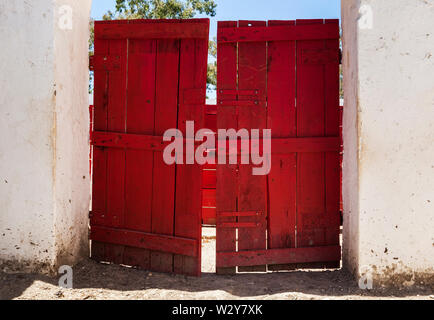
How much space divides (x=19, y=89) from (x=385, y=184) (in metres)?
2.93

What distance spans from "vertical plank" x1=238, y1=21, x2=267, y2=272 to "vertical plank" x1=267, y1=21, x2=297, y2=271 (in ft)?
0.19

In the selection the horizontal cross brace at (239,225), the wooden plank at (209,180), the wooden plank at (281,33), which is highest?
the wooden plank at (281,33)

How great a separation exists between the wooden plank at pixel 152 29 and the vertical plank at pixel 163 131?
0.08 meters

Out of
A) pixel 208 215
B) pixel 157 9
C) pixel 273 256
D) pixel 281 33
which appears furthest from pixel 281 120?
pixel 157 9

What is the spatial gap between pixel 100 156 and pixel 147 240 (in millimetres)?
898

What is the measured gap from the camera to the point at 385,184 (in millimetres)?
2783

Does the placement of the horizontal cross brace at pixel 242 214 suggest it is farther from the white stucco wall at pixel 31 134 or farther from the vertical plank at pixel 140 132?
the white stucco wall at pixel 31 134

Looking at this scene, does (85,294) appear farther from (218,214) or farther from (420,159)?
(420,159)

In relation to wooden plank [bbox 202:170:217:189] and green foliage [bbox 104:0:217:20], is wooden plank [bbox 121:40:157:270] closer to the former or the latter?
wooden plank [bbox 202:170:217:189]

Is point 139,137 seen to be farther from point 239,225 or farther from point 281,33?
point 281,33

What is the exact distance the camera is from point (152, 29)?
327 cm

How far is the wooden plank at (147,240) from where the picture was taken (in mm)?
3197

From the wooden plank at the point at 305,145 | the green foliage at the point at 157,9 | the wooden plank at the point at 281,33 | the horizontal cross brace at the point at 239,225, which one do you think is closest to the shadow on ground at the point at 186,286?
the horizontal cross brace at the point at 239,225

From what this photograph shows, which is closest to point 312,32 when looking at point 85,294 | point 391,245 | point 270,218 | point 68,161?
point 270,218
